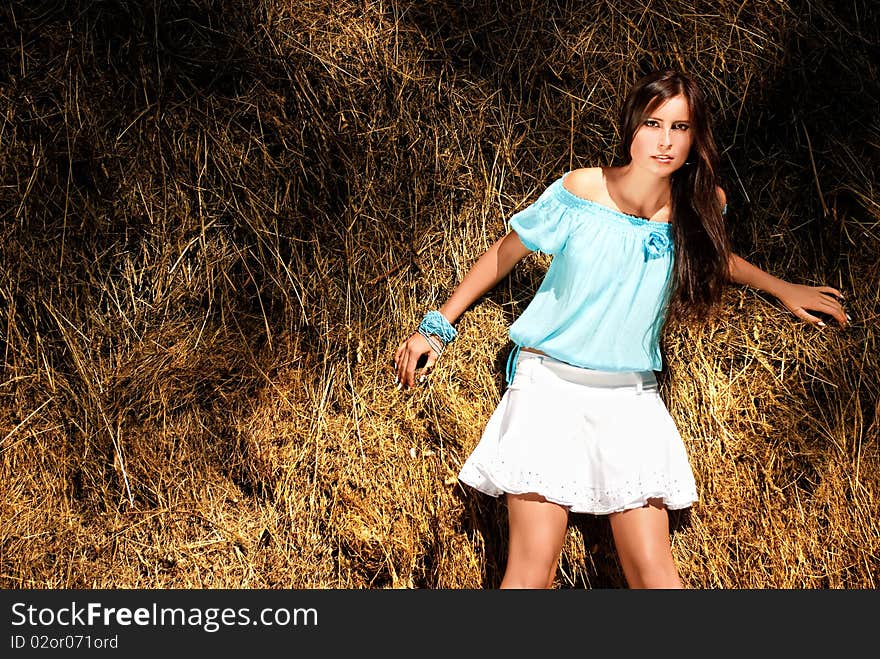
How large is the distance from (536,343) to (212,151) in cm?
119

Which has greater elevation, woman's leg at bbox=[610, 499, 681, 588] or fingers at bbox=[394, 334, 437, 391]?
fingers at bbox=[394, 334, 437, 391]

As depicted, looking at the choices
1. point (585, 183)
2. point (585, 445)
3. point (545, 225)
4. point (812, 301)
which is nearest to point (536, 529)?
point (585, 445)

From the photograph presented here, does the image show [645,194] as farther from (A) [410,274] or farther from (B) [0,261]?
(B) [0,261]

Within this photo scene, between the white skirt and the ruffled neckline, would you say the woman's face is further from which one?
the white skirt

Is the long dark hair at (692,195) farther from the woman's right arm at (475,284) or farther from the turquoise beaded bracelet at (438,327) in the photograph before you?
the turquoise beaded bracelet at (438,327)

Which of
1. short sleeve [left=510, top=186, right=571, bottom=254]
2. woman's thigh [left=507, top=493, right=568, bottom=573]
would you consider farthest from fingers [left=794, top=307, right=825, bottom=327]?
woman's thigh [left=507, top=493, right=568, bottom=573]

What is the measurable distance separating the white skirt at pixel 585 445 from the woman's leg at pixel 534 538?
4 cm

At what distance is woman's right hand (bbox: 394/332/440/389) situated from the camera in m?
2.38

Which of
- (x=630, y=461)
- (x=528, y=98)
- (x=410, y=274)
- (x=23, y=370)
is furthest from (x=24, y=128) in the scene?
(x=630, y=461)

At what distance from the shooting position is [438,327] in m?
2.37

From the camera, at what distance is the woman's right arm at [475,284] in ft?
7.81

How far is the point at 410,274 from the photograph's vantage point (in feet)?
8.88

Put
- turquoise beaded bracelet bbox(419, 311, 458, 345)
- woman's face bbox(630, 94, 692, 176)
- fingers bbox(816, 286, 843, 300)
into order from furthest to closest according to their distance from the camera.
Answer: fingers bbox(816, 286, 843, 300), turquoise beaded bracelet bbox(419, 311, 458, 345), woman's face bbox(630, 94, 692, 176)

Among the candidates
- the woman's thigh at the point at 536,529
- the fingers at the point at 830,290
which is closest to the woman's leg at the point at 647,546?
the woman's thigh at the point at 536,529
